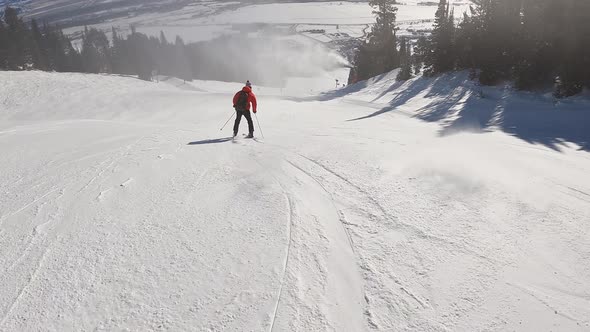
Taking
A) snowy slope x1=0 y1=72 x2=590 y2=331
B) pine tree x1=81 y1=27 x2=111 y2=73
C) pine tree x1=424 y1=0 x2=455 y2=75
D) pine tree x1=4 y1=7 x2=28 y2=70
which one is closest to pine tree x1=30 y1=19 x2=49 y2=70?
pine tree x1=4 y1=7 x2=28 y2=70

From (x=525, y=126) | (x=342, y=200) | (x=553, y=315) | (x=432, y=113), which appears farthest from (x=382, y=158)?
(x=432, y=113)

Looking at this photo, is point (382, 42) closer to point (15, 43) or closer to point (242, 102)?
point (242, 102)

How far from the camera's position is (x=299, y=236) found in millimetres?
4320

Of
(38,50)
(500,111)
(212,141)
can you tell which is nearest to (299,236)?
(212,141)

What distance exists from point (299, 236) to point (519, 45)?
18.7m

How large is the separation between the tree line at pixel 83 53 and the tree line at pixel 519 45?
6362cm

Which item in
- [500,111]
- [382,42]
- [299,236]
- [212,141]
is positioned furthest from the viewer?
[382,42]

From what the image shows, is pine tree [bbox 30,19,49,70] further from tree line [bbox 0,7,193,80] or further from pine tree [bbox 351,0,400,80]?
pine tree [bbox 351,0,400,80]

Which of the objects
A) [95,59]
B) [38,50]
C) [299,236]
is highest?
[38,50]

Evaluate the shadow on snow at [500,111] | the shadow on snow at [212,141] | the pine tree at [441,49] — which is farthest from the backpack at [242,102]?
the pine tree at [441,49]

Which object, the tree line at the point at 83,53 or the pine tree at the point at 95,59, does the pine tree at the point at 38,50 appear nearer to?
the tree line at the point at 83,53

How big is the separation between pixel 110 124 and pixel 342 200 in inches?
438

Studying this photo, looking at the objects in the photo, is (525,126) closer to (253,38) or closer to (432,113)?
(432,113)

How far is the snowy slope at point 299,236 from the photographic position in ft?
10.5
